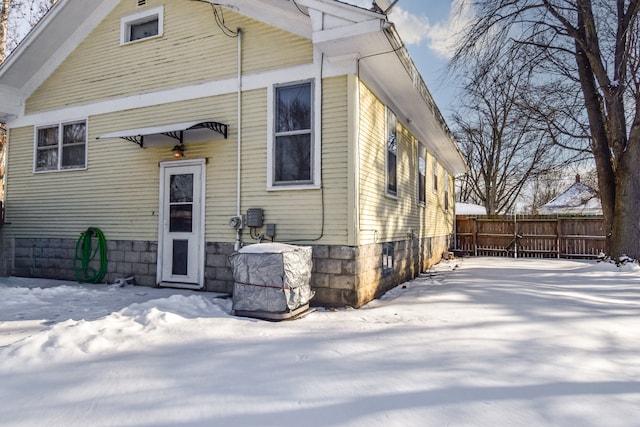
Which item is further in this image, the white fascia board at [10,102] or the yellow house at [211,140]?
the white fascia board at [10,102]

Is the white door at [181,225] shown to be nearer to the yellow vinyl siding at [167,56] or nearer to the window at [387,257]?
the yellow vinyl siding at [167,56]

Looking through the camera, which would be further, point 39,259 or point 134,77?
point 39,259

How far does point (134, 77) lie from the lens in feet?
21.9

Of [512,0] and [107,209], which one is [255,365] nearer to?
[107,209]

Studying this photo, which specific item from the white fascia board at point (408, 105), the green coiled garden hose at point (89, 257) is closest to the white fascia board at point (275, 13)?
the white fascia board at point (408, 105)

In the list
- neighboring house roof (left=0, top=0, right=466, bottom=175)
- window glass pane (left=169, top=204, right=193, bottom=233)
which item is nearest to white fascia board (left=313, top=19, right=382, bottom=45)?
neighboring house roof (left=0, top=0, right=466, bottom=175)

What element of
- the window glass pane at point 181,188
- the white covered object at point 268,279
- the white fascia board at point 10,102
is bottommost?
the white covered object at point 268,279

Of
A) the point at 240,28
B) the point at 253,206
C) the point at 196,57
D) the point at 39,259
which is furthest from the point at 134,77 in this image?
the point at 39,259

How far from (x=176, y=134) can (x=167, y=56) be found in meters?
1.47

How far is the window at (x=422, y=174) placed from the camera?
361 inches

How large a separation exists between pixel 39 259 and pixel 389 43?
7448 mm

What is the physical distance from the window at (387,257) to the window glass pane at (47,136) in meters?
6.56

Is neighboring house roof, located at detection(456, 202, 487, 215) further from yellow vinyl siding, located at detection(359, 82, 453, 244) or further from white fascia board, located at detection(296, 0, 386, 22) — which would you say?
white fascia board, located at detection(296, 0, 386, 22)

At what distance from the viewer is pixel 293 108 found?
5.50m
